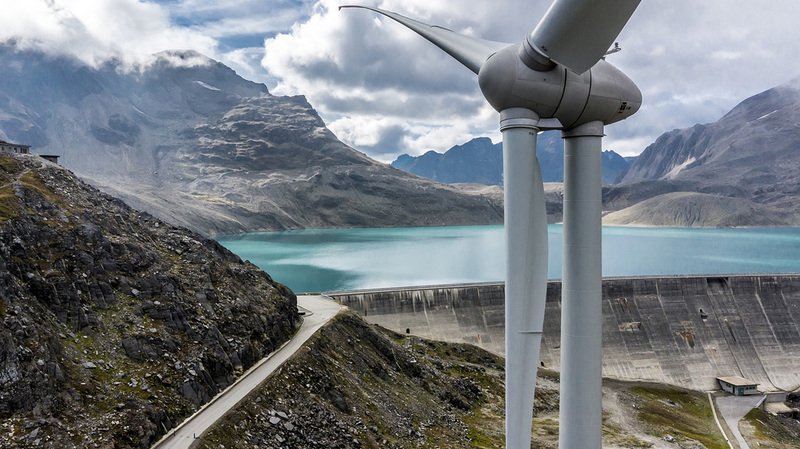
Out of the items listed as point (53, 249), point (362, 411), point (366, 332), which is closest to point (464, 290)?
point (366, 332)

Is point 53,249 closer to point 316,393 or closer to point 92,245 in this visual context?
point 92,245

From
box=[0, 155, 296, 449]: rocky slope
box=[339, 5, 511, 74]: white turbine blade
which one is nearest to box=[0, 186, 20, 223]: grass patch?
box=[0, 155, 296, 449]: rocky slope

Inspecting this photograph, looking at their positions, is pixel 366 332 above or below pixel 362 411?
above

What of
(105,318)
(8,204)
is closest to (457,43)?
(105,318)

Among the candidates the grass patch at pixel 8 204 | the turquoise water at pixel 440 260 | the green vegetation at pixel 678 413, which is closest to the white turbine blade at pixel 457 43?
the grass patch at pixel 8 204

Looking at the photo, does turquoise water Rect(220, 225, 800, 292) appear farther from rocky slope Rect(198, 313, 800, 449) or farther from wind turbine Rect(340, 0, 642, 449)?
wind turbine Rect(340, 0, 642, 449)

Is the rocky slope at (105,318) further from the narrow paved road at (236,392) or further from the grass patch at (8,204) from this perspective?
the narrow paved road at (236,392)
